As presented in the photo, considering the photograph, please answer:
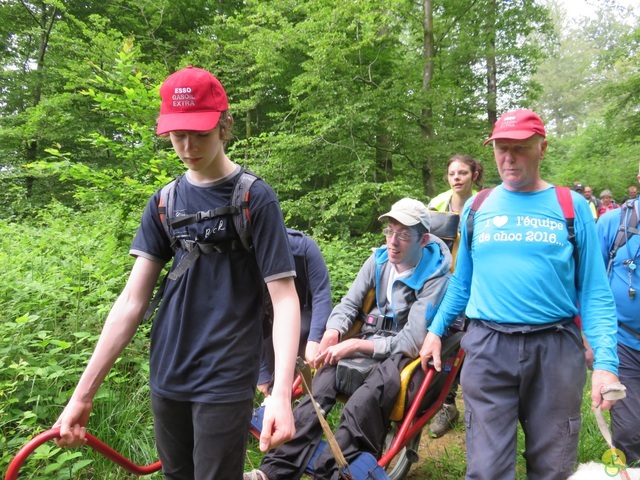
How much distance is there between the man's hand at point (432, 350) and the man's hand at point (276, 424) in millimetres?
1602

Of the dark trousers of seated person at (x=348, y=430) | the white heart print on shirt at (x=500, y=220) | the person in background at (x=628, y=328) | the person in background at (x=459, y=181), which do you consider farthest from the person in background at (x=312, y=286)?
the person in background at (x=628, y=328)

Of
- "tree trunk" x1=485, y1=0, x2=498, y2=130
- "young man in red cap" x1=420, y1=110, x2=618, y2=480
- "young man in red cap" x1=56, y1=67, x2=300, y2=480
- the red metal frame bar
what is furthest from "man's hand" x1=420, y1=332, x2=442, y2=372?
"tree trunk" x1=485, y1=0, x2=498, y2=130

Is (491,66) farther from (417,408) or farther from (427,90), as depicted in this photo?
(417,408)

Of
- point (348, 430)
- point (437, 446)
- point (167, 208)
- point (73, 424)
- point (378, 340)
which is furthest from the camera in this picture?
point (437, 446)

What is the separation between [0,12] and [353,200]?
11.5 metres

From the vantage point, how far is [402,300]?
126 inches

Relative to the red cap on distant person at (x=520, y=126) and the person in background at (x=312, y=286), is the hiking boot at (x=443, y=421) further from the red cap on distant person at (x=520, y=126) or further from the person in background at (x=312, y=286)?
the red cap on distant person at (x=520, y=126)

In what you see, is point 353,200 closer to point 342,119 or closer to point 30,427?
point 342,119

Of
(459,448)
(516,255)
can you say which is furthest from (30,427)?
(459,448)

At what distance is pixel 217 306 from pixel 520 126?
1667 millimetres

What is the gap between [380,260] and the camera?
3398 mm

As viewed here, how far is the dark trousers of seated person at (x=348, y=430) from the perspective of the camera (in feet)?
8.08

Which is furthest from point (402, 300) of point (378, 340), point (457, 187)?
point (457, 187)

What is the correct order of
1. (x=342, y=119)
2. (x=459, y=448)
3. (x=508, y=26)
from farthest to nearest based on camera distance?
1. (x=508, y=26)
2. (x=342, y=119)
3. (x=459, y=448)
